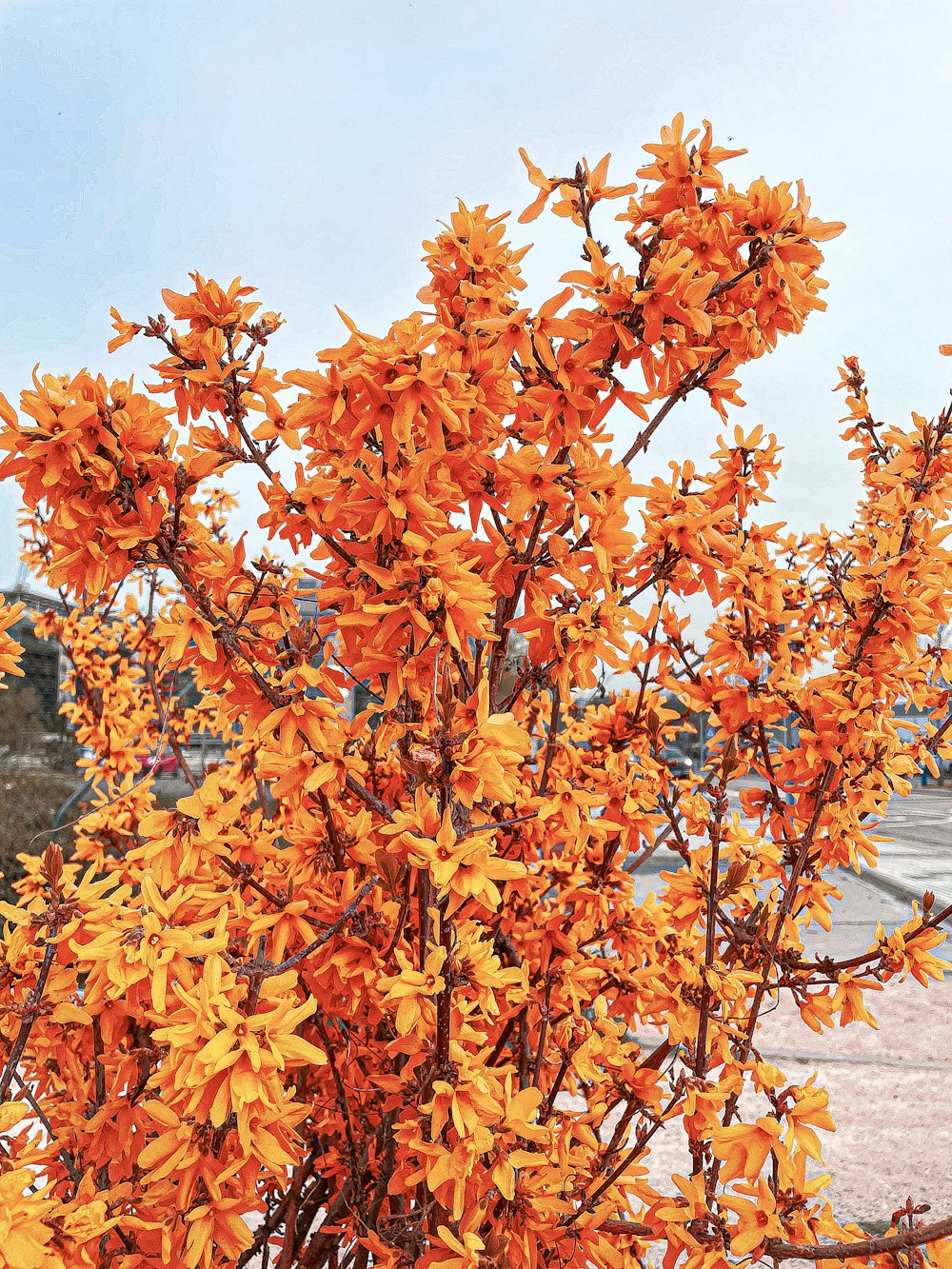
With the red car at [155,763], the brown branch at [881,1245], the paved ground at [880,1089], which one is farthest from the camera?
the paved ground at [880,1089]

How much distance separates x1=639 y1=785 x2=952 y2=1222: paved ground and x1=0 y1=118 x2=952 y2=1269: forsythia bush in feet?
1.63

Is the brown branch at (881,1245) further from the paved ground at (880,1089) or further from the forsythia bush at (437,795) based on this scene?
the paved ground at (880,1089)

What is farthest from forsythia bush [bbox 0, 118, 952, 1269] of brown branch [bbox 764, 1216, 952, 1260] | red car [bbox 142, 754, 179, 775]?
red car [bbox 142, 754, 179, 775]

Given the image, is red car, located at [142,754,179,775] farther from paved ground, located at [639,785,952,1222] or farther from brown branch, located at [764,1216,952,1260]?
paved ground, located at [639,785,952,1222]

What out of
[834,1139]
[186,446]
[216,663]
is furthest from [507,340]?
[834,1139]

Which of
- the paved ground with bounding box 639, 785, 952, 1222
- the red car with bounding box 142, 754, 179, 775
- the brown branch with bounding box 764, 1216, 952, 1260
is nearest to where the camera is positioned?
the brown branch with bounding box 764, 1216, 952, 1260

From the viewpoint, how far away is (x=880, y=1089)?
Result: 12.6ft

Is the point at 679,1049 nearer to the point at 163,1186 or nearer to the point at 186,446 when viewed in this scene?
the point at 163,1186

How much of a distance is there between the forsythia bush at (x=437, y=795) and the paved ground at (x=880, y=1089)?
1.63 ft

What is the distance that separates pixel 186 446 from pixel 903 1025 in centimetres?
506

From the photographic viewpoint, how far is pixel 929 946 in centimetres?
137

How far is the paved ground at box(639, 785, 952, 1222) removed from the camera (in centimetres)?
302

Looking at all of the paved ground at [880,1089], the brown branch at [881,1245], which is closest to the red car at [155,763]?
the brown branch at [881,1245]

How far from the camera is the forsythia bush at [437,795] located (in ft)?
3.11
